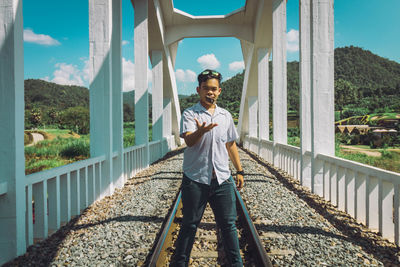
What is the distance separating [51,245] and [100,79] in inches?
124

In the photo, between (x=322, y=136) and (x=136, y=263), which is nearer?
(x=136, y=263)

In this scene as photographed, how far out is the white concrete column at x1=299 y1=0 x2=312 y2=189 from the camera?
6.06 metres

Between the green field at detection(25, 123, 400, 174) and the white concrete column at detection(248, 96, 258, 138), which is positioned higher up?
the white concrete column at detection(248, 96, 258, 138)

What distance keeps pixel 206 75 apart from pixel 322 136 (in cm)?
393

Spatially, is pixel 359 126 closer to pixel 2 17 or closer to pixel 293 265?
pixel 293 265

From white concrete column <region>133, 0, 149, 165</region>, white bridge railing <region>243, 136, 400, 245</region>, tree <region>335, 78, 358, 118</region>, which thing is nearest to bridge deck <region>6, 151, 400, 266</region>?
white bridge railing <region>243, 136, 400, 245</region>

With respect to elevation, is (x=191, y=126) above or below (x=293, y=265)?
above

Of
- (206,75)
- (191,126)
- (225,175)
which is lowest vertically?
(225,175)

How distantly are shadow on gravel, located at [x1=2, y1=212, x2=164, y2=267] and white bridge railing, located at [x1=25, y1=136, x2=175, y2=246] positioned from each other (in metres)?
0.09

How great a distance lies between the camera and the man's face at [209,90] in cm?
204

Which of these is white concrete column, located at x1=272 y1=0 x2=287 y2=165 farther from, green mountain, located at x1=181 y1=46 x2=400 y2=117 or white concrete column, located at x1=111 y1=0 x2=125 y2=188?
white concrete column, located at x1=111 y1=0 x2=125 y2=188

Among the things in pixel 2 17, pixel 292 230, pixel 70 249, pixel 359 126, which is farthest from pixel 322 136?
pixel 2 17

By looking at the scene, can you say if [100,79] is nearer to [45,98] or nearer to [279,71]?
[279,71]

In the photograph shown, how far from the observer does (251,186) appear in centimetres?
587
